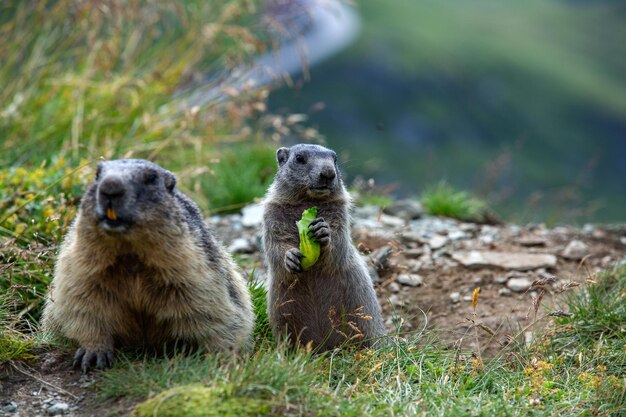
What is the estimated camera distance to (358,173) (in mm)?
10703

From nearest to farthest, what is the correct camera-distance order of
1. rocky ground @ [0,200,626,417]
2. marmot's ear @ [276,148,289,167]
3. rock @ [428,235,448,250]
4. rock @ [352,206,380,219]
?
marmot's ear @ [276,148,289,167] < rocky ground @ [0,200,626,417] < rock @ [428,235,448,250] < rock @ [352,206,380,219]

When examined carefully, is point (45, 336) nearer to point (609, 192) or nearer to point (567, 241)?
point (567, 241)

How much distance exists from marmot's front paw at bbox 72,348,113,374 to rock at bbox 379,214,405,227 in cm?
403

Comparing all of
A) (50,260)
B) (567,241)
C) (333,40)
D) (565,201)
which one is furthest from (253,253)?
(333,40)

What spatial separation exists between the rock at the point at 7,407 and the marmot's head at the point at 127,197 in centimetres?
115

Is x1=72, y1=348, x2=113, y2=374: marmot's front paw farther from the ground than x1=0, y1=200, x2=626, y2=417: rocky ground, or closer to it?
closer to it

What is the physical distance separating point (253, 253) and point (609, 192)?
31.3 feet

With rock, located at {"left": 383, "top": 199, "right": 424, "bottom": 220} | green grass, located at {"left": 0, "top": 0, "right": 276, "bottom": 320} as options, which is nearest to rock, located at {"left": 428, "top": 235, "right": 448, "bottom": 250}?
rock, located at {"left": 383, "top": 199, "right": 424, "bottom": 220}

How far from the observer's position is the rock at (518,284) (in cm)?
672

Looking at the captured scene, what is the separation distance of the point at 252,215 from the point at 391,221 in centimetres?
148

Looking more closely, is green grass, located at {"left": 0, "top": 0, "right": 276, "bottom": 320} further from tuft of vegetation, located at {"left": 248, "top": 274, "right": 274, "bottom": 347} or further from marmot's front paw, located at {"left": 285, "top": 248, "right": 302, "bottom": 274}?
marmot's front paw, located at {"left": 285, "top": 248, "right": 302, "bottom": 274}

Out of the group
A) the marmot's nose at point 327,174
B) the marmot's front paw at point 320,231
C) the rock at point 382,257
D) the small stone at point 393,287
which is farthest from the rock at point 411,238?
the marmot's front paw at point 320,231

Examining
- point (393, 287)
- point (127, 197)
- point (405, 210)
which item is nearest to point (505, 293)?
point (393, 287)

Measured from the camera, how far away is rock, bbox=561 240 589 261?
290 inches
